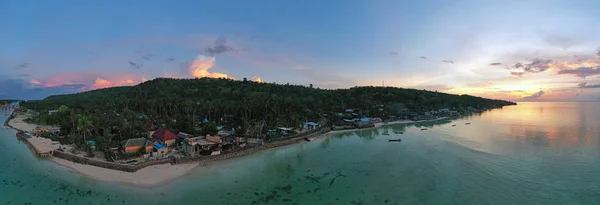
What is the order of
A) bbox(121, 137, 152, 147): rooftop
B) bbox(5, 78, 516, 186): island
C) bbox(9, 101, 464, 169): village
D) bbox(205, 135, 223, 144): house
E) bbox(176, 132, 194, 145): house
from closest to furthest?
bbox(5, 78, 516, 186): island < bbox(9, 101, 464, 169): village < bbox(121, 137, 152, 147): rooftop < bbox(205, 135, 223, 144): house < bbox(176, 132, 194, 145): house

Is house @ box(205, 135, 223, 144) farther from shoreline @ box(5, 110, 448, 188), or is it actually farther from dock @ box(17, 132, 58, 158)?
dock @ box(17, 132, 58, 158)

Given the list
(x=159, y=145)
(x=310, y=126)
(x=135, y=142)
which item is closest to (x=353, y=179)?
(x=159, y=145)

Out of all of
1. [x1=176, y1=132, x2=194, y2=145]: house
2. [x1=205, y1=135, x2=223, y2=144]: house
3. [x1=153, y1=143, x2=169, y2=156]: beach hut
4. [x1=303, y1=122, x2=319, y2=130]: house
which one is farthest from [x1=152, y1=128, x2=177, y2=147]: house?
[x1=303, y1=122, x2=319, y2=130]: house

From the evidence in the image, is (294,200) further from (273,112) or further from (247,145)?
(273,112)

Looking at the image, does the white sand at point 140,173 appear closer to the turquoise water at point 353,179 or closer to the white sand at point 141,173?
the white sand at point 141,173

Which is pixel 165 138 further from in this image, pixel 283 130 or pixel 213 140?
pixel 283 130

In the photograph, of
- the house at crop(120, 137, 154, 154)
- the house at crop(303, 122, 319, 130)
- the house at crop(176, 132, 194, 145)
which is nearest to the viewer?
the house at crop(120, 137, 154, 154)

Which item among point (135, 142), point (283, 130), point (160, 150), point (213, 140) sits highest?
point (135, 142)

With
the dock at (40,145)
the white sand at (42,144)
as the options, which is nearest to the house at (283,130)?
the dock at (40,145)
